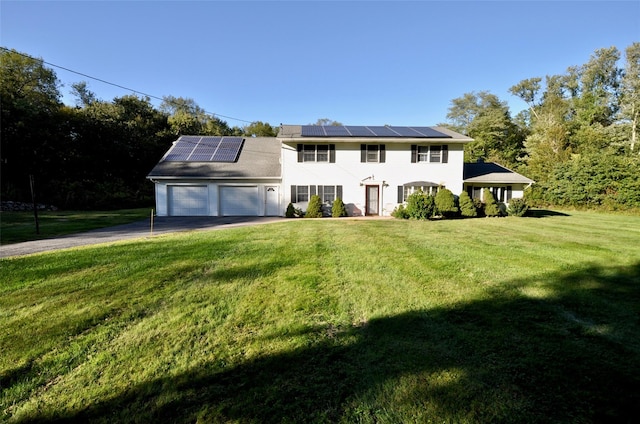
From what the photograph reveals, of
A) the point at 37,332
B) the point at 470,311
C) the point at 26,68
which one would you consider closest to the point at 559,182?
the point at 470,311

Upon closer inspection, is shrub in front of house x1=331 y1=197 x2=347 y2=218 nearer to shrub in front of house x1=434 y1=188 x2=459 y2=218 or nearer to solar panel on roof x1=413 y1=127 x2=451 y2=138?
shrub in front of house x1=434 y1=188 x2=459 y2=218

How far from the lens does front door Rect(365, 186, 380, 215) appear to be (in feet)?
57.7

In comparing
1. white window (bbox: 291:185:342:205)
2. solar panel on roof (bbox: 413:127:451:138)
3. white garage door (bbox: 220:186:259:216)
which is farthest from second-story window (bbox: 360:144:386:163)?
white garage door (bbox: 220:186:259:216)

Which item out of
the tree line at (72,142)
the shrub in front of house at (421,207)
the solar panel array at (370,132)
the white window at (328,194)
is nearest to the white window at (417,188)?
the shrub in front of house at (421,207)

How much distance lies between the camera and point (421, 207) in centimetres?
1464

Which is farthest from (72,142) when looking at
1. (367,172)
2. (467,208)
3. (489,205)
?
(489,205)

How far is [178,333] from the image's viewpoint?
3.19 metres

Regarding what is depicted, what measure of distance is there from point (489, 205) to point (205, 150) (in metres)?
18.0

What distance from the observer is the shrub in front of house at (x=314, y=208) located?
16.2m

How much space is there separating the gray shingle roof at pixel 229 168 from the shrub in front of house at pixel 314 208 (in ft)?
8.92

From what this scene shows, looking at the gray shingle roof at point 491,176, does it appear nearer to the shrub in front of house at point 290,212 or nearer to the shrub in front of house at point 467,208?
the shrub in front of house at point 467,208

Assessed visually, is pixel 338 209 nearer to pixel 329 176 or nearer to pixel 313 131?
pixel 329 176

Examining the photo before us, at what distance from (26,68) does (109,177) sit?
13.1 meters

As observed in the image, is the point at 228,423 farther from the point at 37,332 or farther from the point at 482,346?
the point at 37,332
